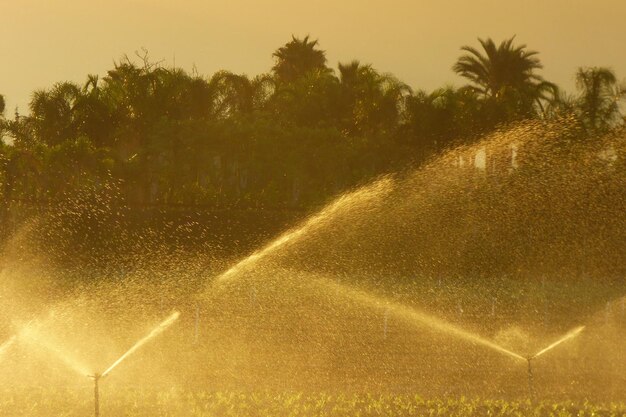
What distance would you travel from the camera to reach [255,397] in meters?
19.8

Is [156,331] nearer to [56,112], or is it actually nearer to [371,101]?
[56,112]

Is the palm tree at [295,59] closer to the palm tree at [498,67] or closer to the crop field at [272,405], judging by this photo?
the palm tree at [498,67]

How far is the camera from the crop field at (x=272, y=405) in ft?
61.0

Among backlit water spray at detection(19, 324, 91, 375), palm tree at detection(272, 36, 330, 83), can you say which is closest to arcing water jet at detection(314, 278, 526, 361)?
backlit water spray at detection(19, 324, 91, 375)

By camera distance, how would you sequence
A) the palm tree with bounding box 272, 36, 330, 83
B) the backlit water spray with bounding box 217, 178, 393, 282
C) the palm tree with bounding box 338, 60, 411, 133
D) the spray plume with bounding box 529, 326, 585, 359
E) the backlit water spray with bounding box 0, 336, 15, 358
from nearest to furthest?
the backlit water spray with bounding box 0, 336, 15, 358 < the spray plume with bounding box 529, 326, 585, 359 < the backlit water spray with bounding box 217, 178, 393, 282 < the palm tree with bounding box 338, 60, 411, 133 < the palm tree with bounding box 272, 36, 330, 83

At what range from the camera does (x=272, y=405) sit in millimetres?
19188

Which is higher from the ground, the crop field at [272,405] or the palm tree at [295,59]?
the palm tree at [295,59]

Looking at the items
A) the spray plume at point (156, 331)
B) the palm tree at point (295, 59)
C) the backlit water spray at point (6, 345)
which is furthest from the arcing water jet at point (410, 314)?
the palm tree at point (295, 59)

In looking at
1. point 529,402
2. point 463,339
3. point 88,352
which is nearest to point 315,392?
point 529,402

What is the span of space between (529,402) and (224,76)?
44.9m

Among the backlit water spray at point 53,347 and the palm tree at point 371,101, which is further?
the palm tree at point 371,101

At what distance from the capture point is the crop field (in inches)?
731

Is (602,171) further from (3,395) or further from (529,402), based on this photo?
(3,395)

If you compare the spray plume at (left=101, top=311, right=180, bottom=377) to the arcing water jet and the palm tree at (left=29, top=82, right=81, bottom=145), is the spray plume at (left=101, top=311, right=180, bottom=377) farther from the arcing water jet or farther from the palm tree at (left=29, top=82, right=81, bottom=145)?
the palm tree at (left=29, top=82, right=81, bottom=145)
